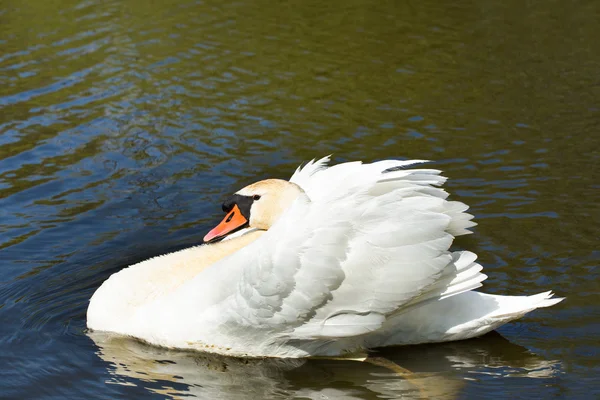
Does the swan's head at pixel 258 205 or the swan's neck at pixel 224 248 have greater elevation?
the swan's head at pixel 258 205

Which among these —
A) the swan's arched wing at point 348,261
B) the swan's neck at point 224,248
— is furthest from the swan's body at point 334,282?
the swan's neck at point 224,248

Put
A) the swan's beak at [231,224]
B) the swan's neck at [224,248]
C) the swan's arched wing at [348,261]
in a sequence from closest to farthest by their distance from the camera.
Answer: the swan's arched wing at [348,261] → the swan's beak at [231,224] → the swan's neck at [224,248]

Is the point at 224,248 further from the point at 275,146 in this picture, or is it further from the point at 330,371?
the point at 275,146

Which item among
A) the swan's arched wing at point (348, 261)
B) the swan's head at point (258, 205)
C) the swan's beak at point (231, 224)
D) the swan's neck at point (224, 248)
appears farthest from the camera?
the swan's neck at point (224, 248)

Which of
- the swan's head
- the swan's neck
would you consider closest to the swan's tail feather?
the swan's head

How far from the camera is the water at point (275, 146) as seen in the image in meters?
6.77

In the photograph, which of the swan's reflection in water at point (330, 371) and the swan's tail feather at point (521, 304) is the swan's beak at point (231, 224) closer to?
the swan's reflection in water at point (330, 371)

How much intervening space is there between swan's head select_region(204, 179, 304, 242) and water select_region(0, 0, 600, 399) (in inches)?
42.0

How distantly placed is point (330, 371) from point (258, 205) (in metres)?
1.38

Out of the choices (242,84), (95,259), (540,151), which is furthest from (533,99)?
(95,259)

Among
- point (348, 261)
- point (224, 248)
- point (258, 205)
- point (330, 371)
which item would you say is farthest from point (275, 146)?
point (348, 261)

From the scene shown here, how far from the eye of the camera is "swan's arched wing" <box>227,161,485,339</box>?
6348 mm

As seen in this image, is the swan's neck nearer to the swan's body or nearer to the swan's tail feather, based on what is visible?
the swan's body

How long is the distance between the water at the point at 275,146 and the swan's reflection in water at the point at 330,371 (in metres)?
0.02
